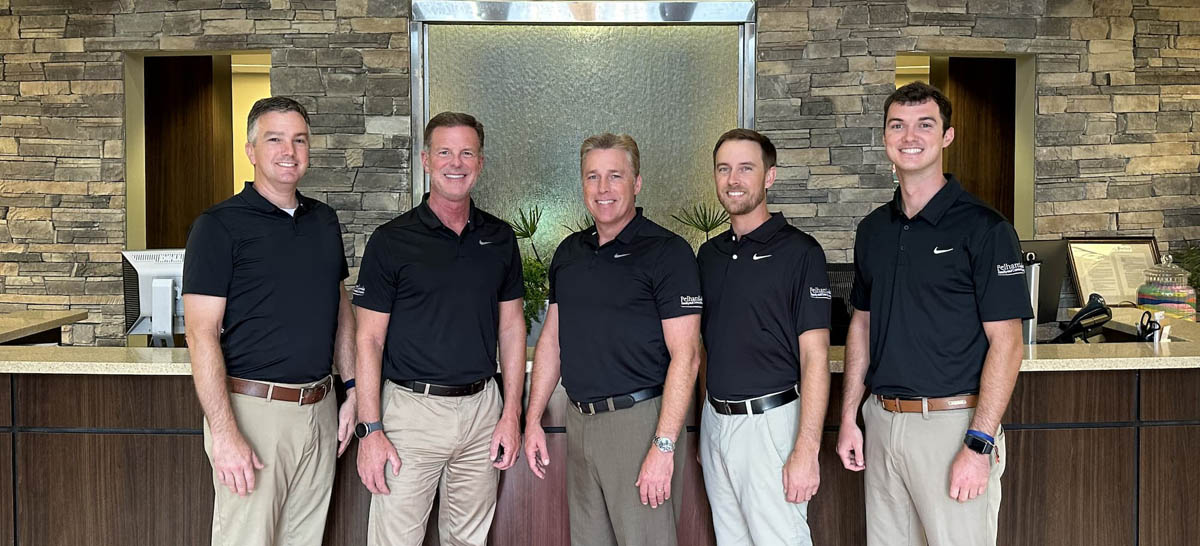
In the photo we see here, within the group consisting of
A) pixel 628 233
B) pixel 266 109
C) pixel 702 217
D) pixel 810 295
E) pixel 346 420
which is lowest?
A: pixel 346 420

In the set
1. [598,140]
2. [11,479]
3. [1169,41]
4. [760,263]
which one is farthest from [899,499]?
[1169,41]

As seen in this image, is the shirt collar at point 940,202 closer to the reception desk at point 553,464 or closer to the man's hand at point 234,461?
the reception desk at point 553,464

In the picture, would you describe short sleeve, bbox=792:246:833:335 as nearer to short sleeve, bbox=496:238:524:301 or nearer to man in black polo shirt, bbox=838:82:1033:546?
man in black polo shirt, bbox=838:82:1033:546

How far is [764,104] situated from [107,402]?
3.85 meters

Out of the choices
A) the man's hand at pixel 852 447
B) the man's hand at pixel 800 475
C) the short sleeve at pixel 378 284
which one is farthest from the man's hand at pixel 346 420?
the man's hand at pixel 852 447

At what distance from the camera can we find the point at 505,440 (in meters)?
2.42

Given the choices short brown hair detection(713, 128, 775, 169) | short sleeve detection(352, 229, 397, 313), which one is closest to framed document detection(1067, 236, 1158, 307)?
short brown hair detection(713, 128, 775, 169)

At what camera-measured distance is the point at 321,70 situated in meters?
5.23

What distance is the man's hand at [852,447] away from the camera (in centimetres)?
236

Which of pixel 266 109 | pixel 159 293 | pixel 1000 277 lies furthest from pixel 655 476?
pixel 159 293

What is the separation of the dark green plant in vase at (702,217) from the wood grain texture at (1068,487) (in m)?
2.74

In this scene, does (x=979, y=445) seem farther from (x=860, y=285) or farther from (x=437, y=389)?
(x=437, y=389)

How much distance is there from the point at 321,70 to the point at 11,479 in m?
3.10

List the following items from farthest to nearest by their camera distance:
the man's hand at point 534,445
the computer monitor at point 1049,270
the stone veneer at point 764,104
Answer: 1. the stone veneer at point 764,104
2. the computer monitor at point 1049,270
3. the man's hand at point 534,445
